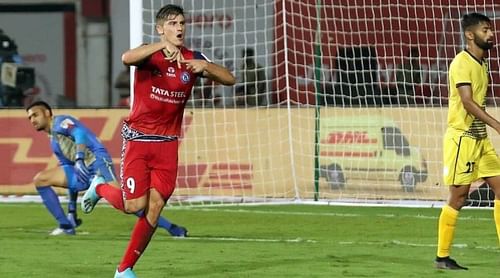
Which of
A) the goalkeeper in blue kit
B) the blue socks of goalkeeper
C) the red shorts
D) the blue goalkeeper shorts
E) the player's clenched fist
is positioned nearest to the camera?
the player's clenched fist

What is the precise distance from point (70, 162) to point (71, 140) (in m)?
0.32

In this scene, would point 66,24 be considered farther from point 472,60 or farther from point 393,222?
point 472,60

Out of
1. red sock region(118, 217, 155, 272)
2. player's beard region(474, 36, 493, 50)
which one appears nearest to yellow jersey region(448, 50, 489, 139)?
player's beard region(474, 36, 493, 50)

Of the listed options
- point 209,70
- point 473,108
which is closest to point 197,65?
point 209,70

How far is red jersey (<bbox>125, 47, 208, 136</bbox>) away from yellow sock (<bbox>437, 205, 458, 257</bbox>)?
2366 mm

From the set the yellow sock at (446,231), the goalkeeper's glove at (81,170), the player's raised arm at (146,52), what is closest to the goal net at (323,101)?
the goalkeeper's glove at (81,170)

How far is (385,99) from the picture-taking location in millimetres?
19516

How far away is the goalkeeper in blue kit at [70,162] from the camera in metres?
14.4

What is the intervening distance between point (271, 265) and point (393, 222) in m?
5.03

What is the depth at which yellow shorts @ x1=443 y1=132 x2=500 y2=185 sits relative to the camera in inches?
435

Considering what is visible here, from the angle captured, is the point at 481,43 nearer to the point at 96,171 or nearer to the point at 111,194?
the point at 111,194

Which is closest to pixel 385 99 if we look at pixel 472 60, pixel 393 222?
pixel 393 222

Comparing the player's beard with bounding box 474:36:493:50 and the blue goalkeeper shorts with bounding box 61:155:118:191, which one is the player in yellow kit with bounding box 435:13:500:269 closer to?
the player's beard with bounding box 474:36:493:50

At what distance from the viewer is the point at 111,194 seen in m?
12.4
